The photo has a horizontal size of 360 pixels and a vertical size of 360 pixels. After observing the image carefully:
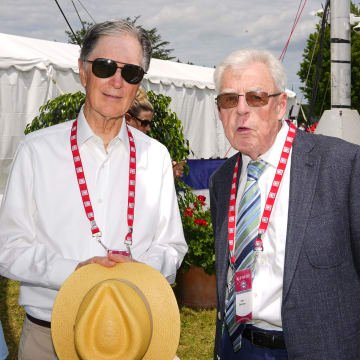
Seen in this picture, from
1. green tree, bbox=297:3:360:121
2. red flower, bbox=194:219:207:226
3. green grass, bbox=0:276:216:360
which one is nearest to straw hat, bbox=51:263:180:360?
green grass, bbox=0:276:216:360

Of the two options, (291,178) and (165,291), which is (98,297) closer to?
(165,291)

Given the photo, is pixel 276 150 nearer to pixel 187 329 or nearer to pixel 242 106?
pixel 242 106

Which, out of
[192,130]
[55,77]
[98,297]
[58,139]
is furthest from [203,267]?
[192,130]

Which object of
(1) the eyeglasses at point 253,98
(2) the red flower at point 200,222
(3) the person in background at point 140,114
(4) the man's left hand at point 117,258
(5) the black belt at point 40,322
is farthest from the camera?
(2) the red flower at point 200,222

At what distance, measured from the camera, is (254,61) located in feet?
9.00

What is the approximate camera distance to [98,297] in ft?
6.21

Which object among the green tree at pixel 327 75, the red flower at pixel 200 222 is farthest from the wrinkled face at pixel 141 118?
the green tree at pixel 327 75

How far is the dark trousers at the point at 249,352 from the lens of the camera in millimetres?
2555

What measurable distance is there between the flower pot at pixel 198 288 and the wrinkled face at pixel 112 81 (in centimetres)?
422

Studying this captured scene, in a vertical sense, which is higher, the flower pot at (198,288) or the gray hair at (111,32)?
the gray hair at (111,32)

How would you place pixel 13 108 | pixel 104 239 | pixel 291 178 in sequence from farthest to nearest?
pixel 13 108 → pixel 291 178 → pixel 104 239

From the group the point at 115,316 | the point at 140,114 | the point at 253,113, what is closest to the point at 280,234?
the point at 253,113

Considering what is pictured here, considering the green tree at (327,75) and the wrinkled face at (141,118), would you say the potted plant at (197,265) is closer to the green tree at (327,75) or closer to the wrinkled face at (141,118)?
the wrinkled face at (141,118)

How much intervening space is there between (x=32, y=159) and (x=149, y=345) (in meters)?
1.05
